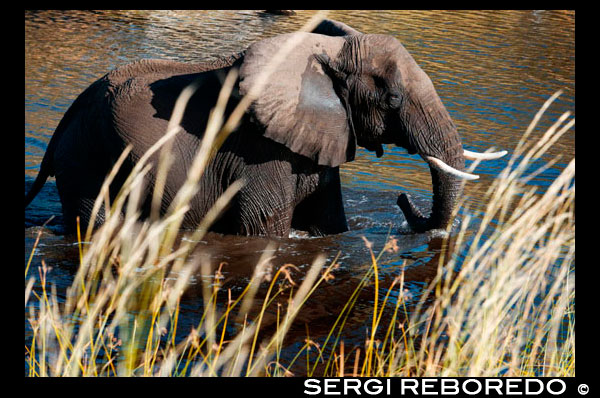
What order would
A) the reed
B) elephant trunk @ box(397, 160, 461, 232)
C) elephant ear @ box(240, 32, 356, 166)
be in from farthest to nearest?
elephant trunk @ box(397, 160, 461, 232) → elephant ear @ box(240, 32, 356, 166) → the reed

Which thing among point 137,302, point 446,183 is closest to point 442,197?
point 446,183

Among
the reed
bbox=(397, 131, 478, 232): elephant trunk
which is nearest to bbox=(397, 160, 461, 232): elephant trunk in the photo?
bbox=(397, 131, 478, 232): elephant trunk

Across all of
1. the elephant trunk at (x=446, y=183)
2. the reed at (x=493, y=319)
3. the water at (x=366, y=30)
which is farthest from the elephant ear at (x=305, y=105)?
the reed at (x=493, y=319)

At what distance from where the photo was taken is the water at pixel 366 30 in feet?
23.6

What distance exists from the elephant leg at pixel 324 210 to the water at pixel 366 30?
0.48 ft

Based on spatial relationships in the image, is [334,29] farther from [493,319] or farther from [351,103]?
[493,319]

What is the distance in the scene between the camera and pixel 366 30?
1762cm

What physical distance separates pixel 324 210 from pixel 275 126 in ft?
3.80

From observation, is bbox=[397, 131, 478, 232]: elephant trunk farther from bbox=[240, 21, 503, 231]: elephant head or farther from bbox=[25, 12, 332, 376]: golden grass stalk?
bbox=[25, 12, 332, 376]: golden grass stalk

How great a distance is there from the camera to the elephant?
6.65 metres

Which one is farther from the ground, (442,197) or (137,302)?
(442,197)

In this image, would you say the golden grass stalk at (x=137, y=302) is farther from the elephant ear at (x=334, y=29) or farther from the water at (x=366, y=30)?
the elephant ear at (x=334, y=29)

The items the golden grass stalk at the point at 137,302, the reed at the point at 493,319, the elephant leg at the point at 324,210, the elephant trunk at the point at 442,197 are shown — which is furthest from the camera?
the elephant leg at the point at 324,210
